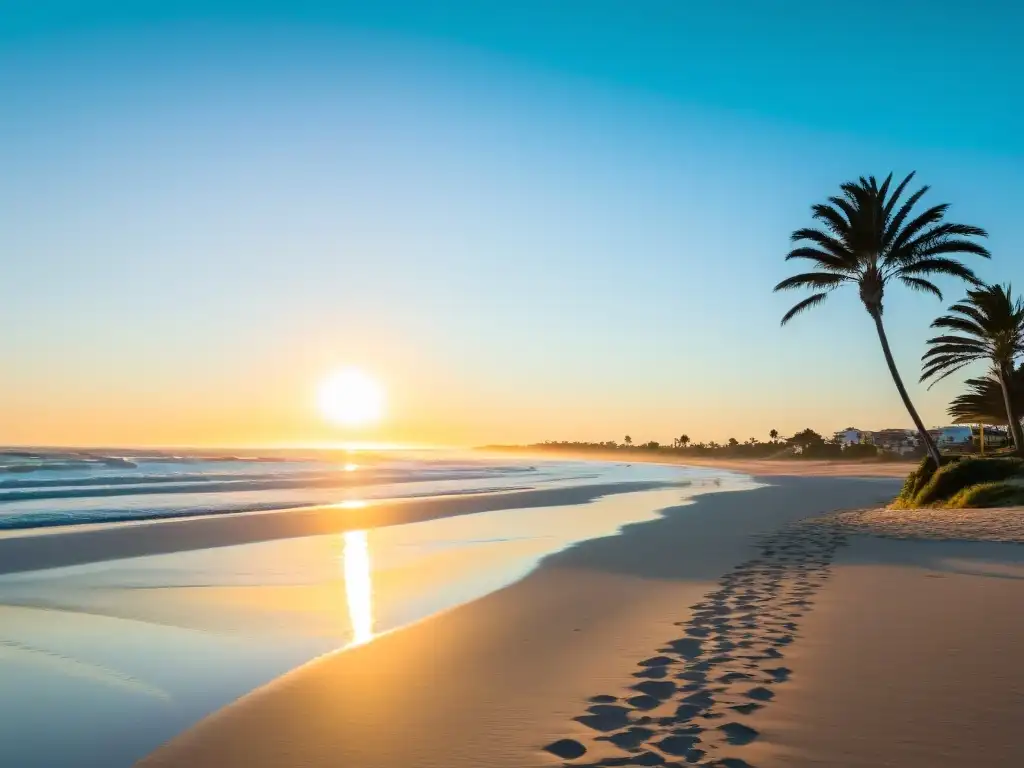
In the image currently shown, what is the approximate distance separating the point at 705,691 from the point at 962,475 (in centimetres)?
2169

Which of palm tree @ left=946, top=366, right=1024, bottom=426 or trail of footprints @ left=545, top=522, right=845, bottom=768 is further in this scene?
palm tree @ left=946, top=366, right=1024, bottom=426

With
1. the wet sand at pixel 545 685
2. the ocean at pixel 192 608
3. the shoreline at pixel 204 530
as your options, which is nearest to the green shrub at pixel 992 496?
the ocean at pixel 192 608

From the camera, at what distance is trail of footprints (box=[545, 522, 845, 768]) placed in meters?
4.69

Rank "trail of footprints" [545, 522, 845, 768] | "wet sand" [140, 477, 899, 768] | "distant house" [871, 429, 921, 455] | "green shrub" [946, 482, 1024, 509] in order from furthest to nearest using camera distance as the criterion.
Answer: "distant house" [871, 429, 921, 455], "green shrub" [946, 482, 1024, 509], "wet sand" [140, 477, 899, 768], "trail of footprints" [545, 522, 845, 768]

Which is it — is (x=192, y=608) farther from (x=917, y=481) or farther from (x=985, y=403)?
(x=985, y=403)

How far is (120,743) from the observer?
5.29m

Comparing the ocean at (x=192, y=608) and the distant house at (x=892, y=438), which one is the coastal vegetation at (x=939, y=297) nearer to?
the ocean at (x=192, y=608)

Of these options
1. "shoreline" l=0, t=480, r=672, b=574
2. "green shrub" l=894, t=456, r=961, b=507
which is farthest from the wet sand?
"green shrub" l=894, t=456, r=961, b=507

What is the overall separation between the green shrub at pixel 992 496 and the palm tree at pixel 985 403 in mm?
21912

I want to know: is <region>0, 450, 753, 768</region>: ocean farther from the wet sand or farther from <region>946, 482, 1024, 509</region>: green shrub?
<region>946, 482, 1024, 509</region>: green shrub

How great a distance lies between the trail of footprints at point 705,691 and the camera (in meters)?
4.69

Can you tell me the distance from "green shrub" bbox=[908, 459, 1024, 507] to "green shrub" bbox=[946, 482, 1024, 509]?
32.4 inches

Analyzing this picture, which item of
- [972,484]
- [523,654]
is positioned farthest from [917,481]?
[523,654]

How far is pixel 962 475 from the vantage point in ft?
77.7
